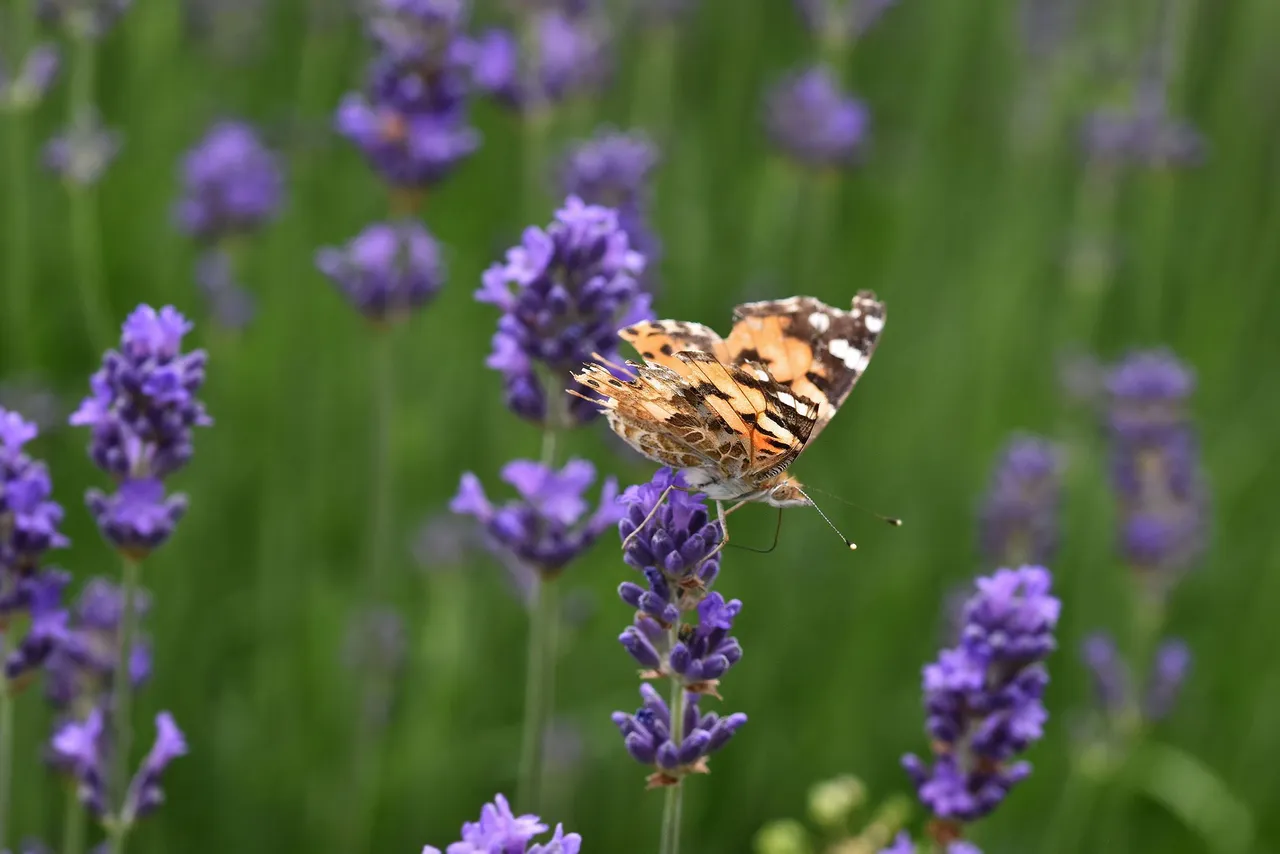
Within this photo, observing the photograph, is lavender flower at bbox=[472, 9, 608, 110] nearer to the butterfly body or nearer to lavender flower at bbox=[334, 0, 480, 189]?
lavender flower at bbox=[334, 0, 480, 189]

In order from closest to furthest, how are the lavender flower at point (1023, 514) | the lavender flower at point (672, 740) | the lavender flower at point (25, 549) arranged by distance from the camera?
the lavender flower at point (672, 740) < the lavender flower at point (25, 549) < the lavender flower at point (1023, 514)

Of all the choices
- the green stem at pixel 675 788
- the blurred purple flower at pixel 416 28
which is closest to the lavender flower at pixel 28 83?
the blurred purple flower at pixel 416 28

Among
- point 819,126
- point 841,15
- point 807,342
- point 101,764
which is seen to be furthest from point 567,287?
point 819,126

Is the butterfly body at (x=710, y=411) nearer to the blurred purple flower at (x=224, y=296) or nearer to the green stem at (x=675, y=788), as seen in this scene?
the green stem at (x=675, y=788)

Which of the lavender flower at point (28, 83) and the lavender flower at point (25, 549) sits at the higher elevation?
the lavender flower at point (28, 83)

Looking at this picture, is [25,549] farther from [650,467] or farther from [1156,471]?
[1156,471]

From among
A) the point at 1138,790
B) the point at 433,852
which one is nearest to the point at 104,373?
the point at 433,852

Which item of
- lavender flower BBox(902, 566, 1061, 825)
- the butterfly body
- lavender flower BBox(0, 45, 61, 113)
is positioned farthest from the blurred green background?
lavender flower BBox(902, 566, 1061, 825)
